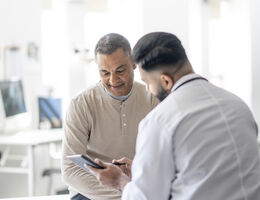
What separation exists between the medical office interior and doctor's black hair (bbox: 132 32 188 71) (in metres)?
1.86

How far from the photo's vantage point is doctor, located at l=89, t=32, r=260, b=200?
1382 millimetres

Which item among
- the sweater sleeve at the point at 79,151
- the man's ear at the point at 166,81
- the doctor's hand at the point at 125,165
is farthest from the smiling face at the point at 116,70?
the man's ear at the point at 166,81

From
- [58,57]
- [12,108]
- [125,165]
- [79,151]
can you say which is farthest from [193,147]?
[58,57]

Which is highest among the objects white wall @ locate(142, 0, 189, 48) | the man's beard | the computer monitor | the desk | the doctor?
white wall @ locate(142, 0, 189, 48)

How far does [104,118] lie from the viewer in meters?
2.13

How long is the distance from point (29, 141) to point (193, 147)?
2862 millimetres

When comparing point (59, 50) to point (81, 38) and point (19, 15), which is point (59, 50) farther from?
point (19, 15)

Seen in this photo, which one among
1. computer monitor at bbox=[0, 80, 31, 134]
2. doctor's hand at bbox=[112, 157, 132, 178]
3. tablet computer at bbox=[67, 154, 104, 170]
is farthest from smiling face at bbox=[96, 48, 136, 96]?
computer monitor at bbox=[0, 80, 31, 134]

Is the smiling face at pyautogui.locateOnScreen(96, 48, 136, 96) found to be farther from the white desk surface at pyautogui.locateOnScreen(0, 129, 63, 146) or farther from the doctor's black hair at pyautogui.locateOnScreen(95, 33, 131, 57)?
the white desk surface at pyautogui.locateOnScreen(0, 129, 63, 146)

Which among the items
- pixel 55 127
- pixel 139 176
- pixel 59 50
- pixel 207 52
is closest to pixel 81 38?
pixel 59 50

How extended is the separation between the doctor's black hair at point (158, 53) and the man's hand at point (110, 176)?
0.46m

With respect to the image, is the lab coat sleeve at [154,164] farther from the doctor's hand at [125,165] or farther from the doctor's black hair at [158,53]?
the doctor's hand at [125,165]

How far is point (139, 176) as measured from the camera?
141 cm

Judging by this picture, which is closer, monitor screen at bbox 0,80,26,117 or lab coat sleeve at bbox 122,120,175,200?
lab coat sleeve at bbox 122,120,175,200
